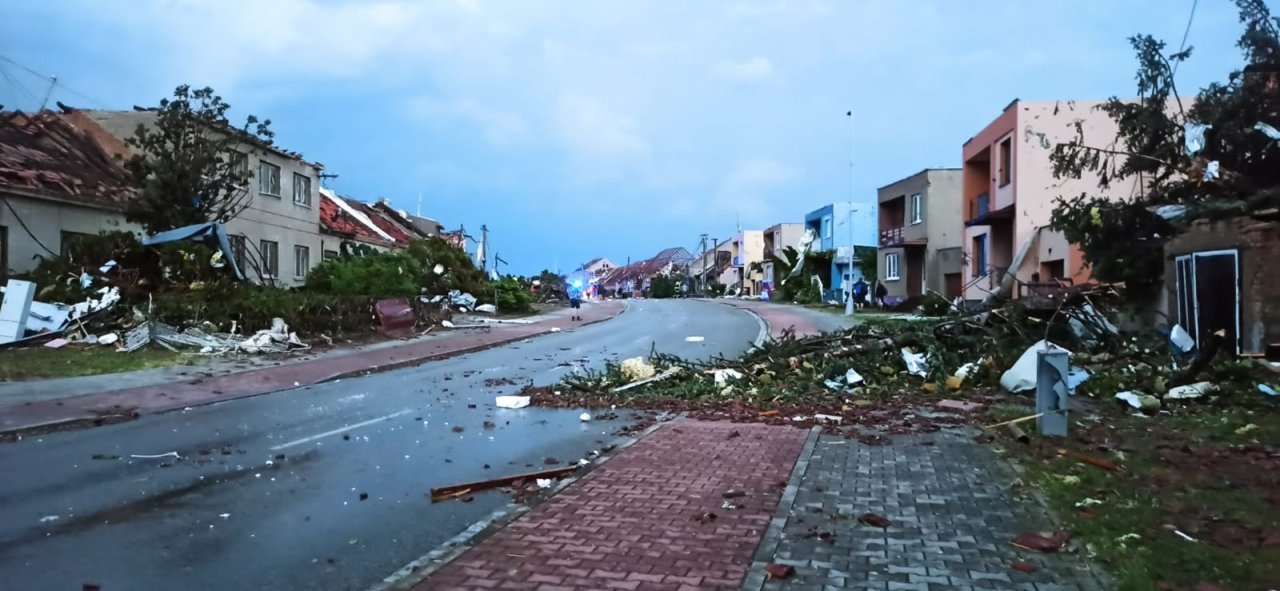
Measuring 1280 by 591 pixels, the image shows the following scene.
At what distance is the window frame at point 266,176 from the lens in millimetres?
31356

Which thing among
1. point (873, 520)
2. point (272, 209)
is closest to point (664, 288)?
point (272, 209)

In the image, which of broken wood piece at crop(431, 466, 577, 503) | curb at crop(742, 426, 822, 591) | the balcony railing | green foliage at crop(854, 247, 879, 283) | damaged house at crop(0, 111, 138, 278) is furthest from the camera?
green foliage at crop(854, 247, 879, 283)

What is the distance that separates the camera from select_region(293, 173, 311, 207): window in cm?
3466

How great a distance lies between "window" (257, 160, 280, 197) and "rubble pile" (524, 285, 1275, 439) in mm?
20664

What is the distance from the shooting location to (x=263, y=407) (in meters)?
13.2

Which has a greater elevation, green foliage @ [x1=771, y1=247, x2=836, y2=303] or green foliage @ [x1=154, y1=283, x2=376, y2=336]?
green foliage @ [x1=771, y1=247, x2=836, y2=303]

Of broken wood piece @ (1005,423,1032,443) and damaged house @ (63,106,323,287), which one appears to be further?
damaged house @ (63,106,323,287)

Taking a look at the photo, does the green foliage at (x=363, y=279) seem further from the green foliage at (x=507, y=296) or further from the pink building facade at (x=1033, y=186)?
the pink building facade at (x=1033, y=186)

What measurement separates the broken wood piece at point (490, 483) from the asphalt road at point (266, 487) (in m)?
0.17

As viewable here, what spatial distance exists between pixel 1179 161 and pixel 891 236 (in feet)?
116

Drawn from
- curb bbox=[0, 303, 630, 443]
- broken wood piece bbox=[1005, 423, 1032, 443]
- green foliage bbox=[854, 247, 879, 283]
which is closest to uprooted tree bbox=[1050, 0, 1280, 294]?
broken wood piece bbox=[1005, 423, 1032, 443]

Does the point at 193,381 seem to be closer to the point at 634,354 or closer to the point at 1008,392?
the point at 634,354

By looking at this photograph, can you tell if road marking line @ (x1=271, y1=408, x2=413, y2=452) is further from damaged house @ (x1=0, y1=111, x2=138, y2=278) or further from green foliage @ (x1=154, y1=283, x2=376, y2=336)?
damaged house @ (x1=0, y1=111, x2=138, y2=278)

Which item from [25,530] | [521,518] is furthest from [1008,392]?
[25,530]
